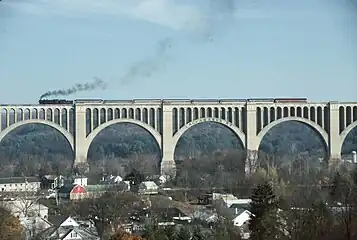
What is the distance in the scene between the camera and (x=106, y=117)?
2383 cm

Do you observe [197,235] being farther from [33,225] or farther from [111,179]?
[111,179]

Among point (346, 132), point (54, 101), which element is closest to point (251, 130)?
point (346, 132)

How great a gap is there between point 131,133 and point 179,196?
31270 millimetres

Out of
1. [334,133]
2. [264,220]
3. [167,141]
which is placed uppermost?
[334,133]

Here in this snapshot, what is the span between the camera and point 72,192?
17047 millimetres

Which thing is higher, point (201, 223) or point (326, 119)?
point (326, 119)

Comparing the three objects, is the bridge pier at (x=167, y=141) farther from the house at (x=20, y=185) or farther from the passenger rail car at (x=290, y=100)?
the house at (x=20, y=185)

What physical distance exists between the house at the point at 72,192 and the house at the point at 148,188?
124 cm

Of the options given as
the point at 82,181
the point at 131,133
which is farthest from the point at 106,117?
the point at 131,133

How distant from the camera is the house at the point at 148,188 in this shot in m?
17.6

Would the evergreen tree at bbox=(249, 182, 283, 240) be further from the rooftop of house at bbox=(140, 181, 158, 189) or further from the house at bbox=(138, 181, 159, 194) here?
the rooftop of house at bbox=(140, 181, 158, 189)

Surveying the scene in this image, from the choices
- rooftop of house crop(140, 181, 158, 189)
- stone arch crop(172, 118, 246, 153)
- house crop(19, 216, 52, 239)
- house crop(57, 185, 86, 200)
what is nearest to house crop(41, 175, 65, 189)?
rooftop of house crop(140, 181, 158, 189)

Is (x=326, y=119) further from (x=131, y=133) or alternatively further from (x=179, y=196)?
(x=131, y=133)

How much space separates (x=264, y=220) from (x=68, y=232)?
11.3 ft
